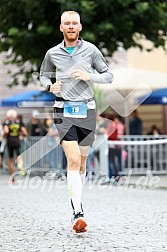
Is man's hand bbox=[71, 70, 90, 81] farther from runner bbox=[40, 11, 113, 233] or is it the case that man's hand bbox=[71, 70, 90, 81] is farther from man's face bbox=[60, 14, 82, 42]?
man's face bbox=[60, 14, 82, 42]

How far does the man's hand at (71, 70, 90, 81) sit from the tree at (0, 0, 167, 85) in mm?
11319

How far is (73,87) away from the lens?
7.25 metres

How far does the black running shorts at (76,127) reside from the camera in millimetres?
7234

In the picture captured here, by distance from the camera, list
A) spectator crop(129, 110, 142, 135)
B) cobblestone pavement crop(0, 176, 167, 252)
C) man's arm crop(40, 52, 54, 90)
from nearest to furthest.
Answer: cobblestone pavement crop(0, 176, 167, 252) < man's arm crop(40, 52, 54, 90) < spectator crop(129, 110, 142, 135)

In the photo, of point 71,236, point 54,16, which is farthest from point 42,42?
point 71,236

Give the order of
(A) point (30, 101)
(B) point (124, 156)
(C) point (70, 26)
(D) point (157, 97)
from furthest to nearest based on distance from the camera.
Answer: (A) point (30, 101) → (D) point (157, 97) → (B) point (124, 156) → (C) point (70, 26)

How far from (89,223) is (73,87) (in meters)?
1.50

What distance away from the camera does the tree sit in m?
18.9

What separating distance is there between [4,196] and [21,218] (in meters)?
3.90

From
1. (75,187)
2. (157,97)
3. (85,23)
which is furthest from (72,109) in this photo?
(157,97)

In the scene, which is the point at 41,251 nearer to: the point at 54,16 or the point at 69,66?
the point at 69,66

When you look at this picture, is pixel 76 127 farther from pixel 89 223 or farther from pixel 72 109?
pixel 89 223

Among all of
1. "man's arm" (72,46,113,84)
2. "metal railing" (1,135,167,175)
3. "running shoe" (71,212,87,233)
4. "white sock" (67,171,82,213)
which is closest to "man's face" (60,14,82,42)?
"man's arm" (72,46,113,84)

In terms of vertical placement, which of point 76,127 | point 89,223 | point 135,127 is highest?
point 76,127
